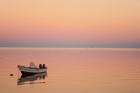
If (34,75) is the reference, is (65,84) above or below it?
below

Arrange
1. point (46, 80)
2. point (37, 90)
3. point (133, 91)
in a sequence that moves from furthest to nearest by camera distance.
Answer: point (46, 80) → point (37, 90) → point (133, 91)

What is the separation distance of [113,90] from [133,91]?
0.66 m

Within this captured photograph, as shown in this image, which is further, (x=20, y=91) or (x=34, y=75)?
(x=34, y=75)

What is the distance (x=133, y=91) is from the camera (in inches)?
345

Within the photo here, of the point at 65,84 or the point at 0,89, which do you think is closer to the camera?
the point at 0,89

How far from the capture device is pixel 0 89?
906cm

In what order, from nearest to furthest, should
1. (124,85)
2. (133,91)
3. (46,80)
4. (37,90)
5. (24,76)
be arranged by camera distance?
(133,91) < (37,90) < (124,85) < (46,80) < (24,76)

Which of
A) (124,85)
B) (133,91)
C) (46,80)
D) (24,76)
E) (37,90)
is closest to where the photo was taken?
(133,91)

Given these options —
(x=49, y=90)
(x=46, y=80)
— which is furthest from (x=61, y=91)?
(x=46, y=80)

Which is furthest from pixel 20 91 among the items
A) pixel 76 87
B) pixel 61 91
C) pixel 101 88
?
pixel 101 88

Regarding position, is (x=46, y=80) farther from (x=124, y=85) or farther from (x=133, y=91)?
(x=133, y=91)

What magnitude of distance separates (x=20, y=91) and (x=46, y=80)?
9.21ft

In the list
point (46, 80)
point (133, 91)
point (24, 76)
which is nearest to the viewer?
point (133, 91)

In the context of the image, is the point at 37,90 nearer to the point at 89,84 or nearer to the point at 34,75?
the point at 89,84
